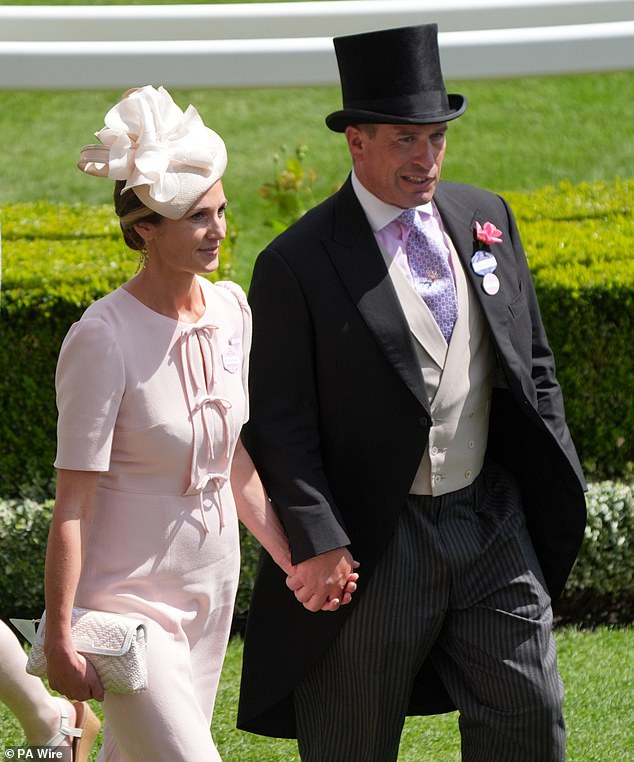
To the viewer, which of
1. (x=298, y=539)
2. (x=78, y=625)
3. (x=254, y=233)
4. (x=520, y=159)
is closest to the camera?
(x=78, y=625)

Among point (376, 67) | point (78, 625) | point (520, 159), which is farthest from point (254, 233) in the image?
point (78, 625)

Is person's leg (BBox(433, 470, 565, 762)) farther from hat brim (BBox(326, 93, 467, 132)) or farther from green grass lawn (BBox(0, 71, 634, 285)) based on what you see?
green grass lawn (BBox(0, 71, 634, 285))

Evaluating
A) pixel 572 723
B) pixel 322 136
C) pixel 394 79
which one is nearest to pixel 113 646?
pixel 394 79

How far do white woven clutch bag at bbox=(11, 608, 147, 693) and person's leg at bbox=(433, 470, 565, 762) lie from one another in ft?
2.87

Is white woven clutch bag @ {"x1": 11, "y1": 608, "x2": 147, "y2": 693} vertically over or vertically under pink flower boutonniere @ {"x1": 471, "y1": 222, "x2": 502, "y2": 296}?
under

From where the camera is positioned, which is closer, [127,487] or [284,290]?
[127,487]

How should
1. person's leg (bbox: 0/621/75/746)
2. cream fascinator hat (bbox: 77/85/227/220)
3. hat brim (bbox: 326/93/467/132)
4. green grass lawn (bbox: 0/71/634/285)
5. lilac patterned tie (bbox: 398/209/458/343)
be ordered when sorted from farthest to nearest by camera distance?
green grass lawn (bbox: 0/71/634/285) → person's leg (bbox: 0/621/75/746) → lilac patterned tie (bbox: 398/209/458/343) → hat brim (bbox: 326/93/467/132) → cream fascinator hat (bbox: 77/85/227/220)

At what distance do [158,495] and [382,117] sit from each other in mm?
1038

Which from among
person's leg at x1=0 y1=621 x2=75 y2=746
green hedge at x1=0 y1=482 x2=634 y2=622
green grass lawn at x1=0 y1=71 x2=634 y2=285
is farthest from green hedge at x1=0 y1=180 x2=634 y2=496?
green grass lawn at x1=0 y1=71 x2=634 y2=285

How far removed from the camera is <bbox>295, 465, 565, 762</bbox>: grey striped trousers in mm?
3742

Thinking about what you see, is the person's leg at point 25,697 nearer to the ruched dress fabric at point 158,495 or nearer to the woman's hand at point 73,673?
the ruched dress fabric at point 158,495

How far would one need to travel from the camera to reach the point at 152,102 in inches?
133

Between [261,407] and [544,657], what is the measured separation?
2.97 ft

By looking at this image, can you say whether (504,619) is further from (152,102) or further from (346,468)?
(152,102)
